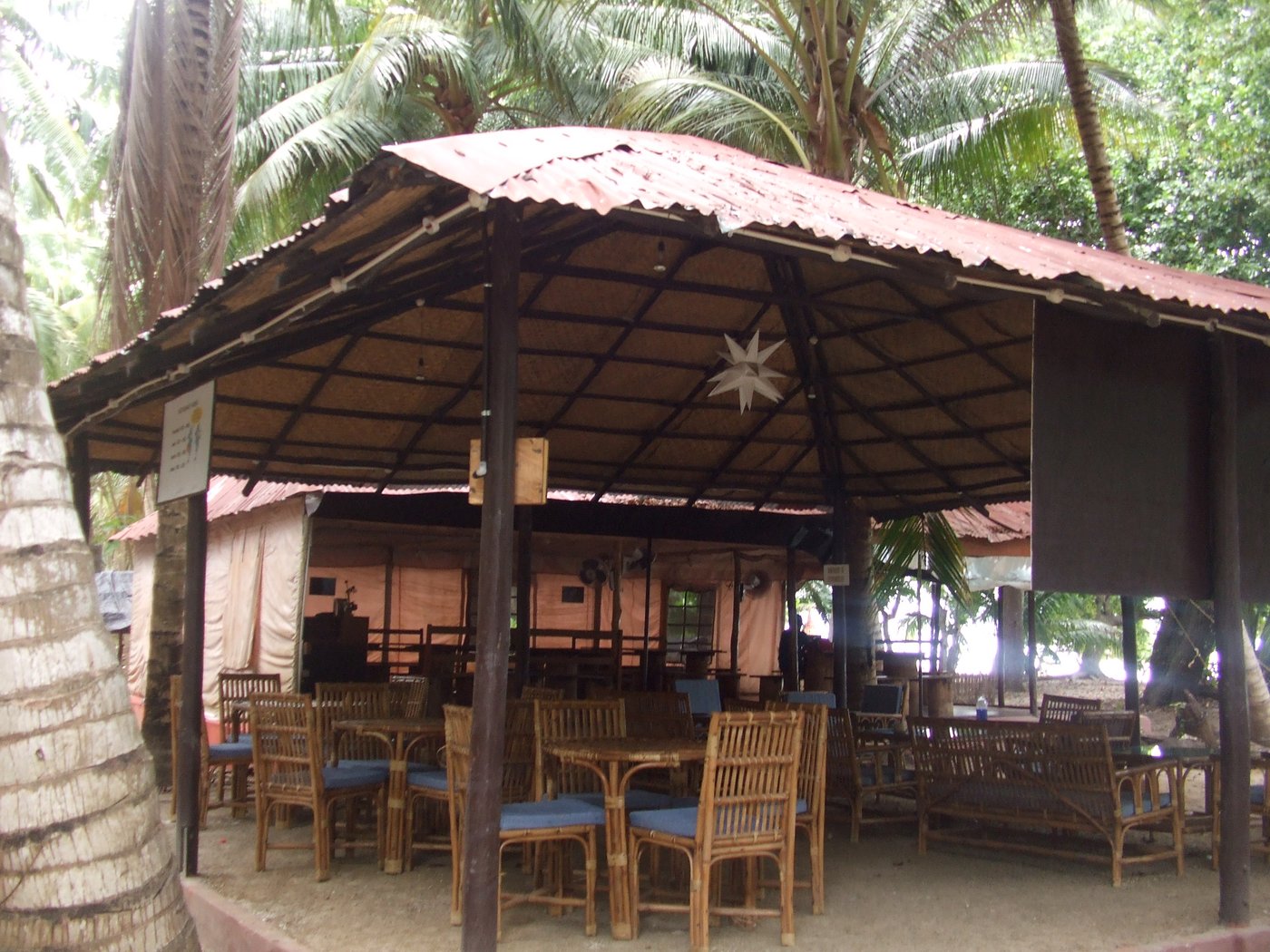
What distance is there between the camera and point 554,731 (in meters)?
6.36

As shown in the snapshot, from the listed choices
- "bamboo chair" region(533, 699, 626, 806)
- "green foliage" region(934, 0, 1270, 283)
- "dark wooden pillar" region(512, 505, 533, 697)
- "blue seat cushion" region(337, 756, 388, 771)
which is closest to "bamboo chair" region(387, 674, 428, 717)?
"blue seat cushion" region(337, 756, 388, 771)

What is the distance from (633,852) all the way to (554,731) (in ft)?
3.38

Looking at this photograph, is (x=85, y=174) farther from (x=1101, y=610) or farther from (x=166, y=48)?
(x=1101, y=610)

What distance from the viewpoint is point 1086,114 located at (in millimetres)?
10500

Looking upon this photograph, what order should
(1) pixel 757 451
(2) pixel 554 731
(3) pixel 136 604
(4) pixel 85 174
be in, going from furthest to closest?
(4) pixel 85 174 → (3) pixel 136 604 → (1) pixel 757 451 → (2) pixel 554 731

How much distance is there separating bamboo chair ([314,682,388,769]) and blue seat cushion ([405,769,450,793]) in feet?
3.40

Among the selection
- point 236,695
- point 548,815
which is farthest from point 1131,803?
point 236,695

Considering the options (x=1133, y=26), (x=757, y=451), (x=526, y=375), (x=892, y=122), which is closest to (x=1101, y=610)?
(x=1133, y=26)

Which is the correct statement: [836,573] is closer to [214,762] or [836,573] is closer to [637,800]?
[637,800]

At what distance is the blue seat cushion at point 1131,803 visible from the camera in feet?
22.2

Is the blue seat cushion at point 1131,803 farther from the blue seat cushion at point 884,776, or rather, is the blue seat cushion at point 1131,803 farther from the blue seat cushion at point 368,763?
the blue seat cushion at point 368,763

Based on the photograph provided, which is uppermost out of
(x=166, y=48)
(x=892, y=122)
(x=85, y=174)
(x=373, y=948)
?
(x=85, y=174)

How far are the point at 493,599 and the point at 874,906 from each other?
293cm

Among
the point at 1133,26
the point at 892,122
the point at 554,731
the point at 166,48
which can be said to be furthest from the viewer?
the point at 1133,26
